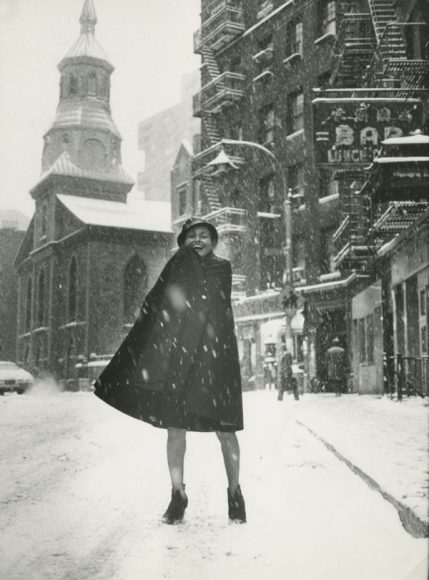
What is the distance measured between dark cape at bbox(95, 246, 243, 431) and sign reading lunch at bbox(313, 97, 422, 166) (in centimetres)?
512

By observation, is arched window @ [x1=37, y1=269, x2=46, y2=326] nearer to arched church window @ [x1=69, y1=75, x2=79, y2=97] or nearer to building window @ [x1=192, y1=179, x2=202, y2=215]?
arched church window @ [x1=69, y1=75, x2=79, y2=97]

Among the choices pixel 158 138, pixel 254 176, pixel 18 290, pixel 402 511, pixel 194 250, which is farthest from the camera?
pixel 254 176

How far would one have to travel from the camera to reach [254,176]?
604 centimetres

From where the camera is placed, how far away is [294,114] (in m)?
7.33

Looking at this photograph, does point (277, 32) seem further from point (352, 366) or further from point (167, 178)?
point (352, 366)

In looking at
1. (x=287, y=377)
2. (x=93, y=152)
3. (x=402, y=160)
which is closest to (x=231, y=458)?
(x=93, y=152)

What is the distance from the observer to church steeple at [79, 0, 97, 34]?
336cm

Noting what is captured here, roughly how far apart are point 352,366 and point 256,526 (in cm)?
1733

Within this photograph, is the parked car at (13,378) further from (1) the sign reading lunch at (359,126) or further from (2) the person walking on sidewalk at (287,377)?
(2) the person walking on sidewalk at (287,377)

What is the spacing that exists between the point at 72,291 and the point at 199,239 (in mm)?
1089

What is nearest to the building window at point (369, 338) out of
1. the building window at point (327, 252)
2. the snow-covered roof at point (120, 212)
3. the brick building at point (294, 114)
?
the brick building at point (294, 114)

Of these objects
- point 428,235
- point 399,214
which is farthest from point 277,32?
point 399,214

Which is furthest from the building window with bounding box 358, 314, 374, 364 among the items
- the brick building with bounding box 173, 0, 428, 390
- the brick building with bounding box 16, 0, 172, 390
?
the brick building with bounding box 16, 0, 172, 390

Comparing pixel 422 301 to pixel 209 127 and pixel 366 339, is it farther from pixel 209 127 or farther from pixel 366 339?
pixel 209 127
